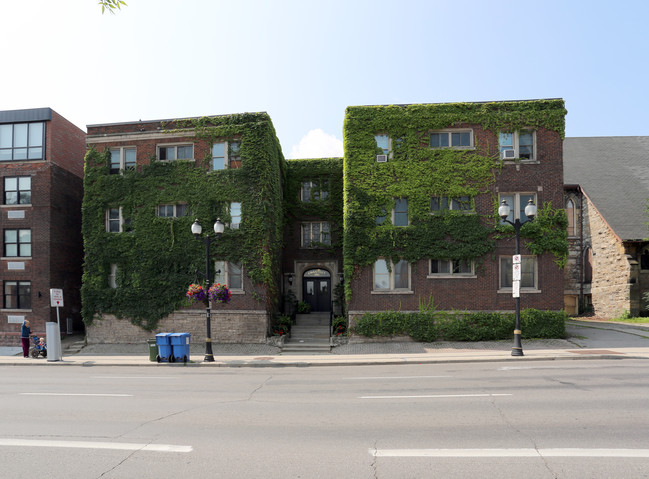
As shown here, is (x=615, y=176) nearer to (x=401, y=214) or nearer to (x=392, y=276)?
(x=401, y=214)

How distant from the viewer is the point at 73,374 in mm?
14992

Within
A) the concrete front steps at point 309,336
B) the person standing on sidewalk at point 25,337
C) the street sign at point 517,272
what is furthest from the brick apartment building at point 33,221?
the street sign at point 517,272

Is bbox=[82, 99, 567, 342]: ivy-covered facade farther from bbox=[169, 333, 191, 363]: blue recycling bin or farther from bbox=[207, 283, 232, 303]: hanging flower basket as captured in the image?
bbox=[169, 333, 191, 363]: blue recycling bin

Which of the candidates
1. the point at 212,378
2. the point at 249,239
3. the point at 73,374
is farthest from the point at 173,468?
the point at 249,239

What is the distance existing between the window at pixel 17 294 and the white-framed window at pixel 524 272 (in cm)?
2431

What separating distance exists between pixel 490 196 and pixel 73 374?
18.7 m

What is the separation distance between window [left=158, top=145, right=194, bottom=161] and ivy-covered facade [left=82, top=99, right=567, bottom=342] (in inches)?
2.9

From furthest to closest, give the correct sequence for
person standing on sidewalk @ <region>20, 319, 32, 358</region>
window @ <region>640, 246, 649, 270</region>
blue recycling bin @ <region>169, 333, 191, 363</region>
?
1. window @ <region>640, 246, 649, 270</region>
2. person standing on sidewalk @ <region>20, 319, 32, 358</region>
3. blue recycling bin @ <region>169, 333, 191, 363</region>

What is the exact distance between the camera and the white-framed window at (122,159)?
23000 mm

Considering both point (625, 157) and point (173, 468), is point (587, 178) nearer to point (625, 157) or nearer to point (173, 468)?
point (625, 157)

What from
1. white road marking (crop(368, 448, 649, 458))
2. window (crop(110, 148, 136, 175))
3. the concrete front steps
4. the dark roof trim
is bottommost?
the concrete front steps

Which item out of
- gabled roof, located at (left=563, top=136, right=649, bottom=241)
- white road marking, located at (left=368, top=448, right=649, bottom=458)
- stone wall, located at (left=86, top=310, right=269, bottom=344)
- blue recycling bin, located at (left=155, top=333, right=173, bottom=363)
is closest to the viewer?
white road marking, located at (left=368, top=448, right=649, bottom=458)

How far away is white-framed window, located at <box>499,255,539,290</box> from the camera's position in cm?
2067

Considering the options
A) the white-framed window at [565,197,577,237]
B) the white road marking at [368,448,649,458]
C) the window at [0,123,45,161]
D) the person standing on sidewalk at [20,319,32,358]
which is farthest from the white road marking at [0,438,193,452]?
the white-framed window at [565,197,577,237]
